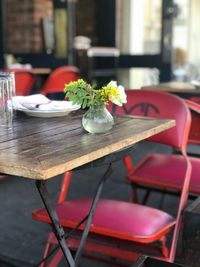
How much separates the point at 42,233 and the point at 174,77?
3.71 m

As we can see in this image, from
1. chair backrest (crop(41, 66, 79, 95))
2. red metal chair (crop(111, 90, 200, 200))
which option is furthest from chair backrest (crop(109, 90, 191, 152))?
chair backrest (crop(41, 66, 79, 95))

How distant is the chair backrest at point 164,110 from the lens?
1.99 m

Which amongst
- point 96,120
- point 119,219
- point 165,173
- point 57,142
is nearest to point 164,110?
point 165,173

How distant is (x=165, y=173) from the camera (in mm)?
2277

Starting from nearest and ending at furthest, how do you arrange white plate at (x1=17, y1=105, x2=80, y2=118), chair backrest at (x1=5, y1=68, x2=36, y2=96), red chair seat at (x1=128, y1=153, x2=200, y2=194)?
white plate at (x1=17, y1=105, x2=80, y2=118), red chair seat at (x1=128, y1=153, x2=200, y2=194), chair backrest at (x1=5, y1=68, x2=36, y2=96)

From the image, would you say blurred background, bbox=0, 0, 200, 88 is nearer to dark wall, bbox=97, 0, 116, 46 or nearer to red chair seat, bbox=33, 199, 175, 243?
dark wall, bbox=97, 0, 116, 46

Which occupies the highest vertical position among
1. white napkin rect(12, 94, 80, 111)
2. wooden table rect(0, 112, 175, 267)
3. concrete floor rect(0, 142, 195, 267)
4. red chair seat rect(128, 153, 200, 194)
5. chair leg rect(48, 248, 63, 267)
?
white napkin rect(12, 94, 80, 111)

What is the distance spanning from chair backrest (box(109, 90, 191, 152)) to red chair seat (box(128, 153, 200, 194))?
217mm

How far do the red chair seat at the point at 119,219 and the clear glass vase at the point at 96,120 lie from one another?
0.42 metres

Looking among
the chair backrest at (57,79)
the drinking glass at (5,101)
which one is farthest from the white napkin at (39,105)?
the chair backrest at (57,79)

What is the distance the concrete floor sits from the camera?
2386 millimetres

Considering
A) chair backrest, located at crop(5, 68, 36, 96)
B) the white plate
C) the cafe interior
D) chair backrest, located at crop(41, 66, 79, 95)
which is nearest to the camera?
the cafe interior

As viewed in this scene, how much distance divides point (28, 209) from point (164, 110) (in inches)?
51.3

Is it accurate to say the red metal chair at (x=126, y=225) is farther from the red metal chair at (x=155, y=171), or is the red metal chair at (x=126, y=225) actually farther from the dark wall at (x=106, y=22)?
the dark wall at (x=106, y=22)
